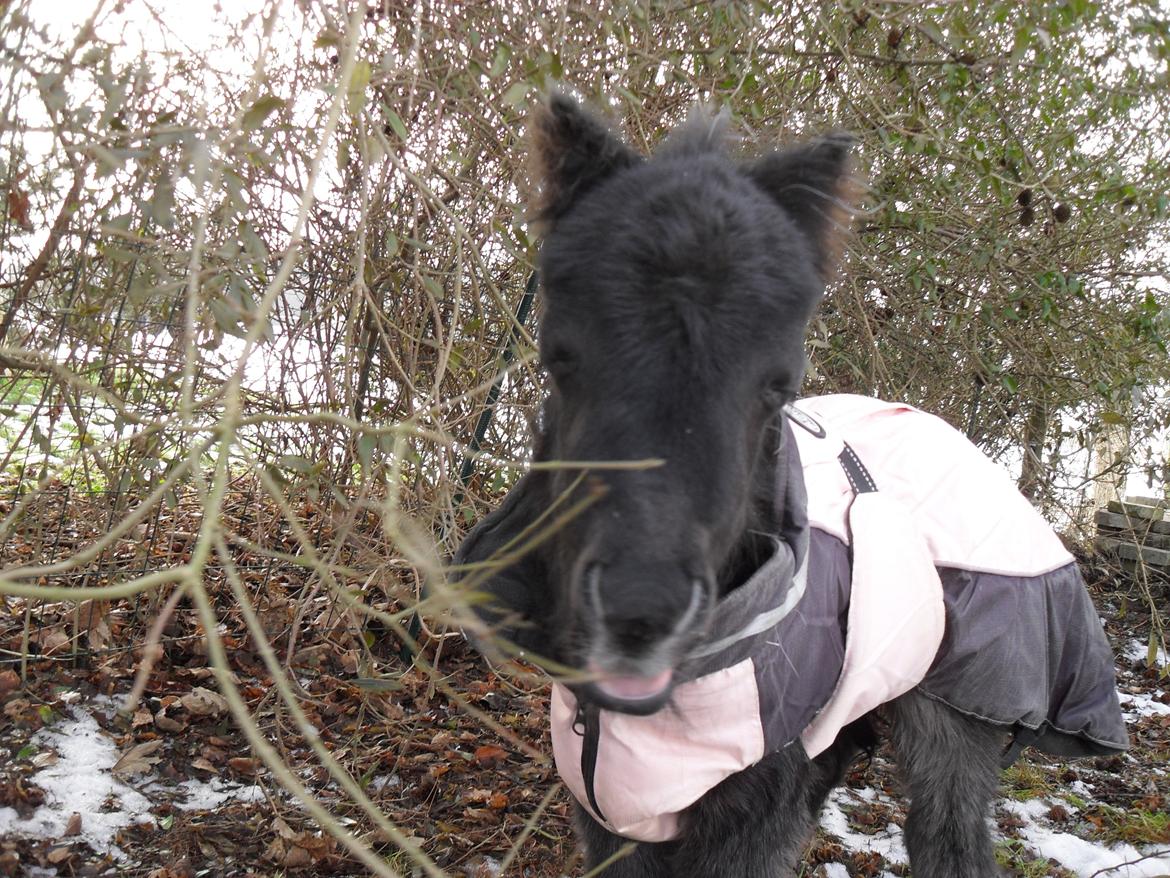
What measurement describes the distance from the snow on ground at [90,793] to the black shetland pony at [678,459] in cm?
144

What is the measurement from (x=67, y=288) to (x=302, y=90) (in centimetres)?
106

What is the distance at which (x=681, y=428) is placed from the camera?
4.99 feet

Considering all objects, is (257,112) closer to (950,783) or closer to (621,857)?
(621,857)

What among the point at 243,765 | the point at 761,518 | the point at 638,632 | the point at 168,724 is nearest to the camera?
the point at 638,632

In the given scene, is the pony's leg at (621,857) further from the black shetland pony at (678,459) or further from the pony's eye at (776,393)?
the pony's eye at (776,393)

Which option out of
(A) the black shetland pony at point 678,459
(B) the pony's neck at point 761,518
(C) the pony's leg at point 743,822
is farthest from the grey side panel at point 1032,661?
(B) the pony's neck at point 761,518

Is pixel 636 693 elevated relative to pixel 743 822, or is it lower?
elevated

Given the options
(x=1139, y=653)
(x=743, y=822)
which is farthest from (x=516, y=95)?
(x=1139, y=653)

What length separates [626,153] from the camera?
1.99m

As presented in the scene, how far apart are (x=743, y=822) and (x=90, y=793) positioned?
2074mm

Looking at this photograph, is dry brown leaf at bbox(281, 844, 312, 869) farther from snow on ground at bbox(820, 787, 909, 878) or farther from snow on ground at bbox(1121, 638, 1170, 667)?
snow on ground at bbox(1121, 638, 1170, 667)

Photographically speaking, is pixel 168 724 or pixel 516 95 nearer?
pixel 516 95

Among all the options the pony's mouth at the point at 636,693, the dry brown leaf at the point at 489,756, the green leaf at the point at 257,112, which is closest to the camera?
the pony's mouth at the point at 636,693

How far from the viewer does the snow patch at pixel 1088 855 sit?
3051 mm
